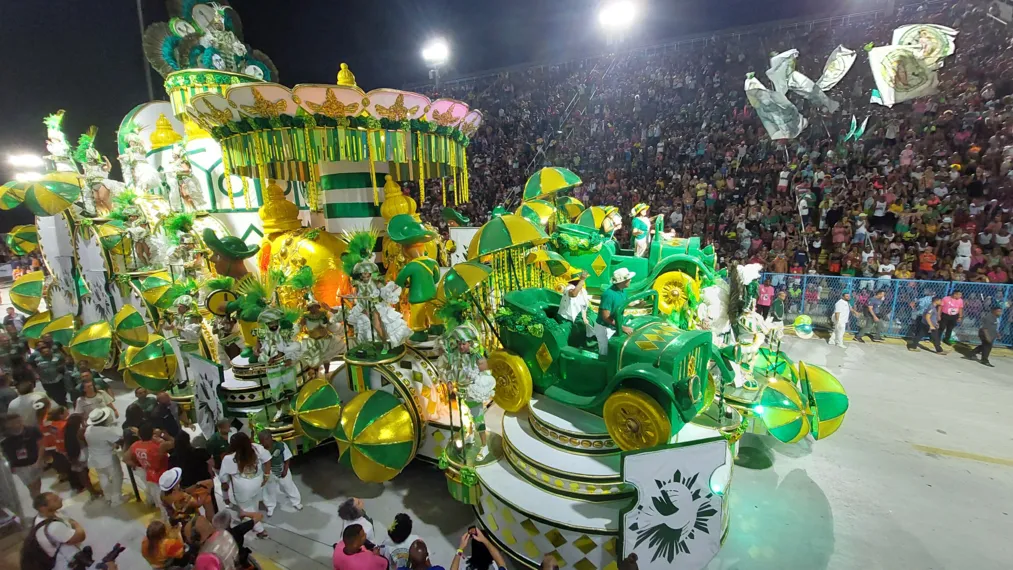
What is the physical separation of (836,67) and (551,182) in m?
9.33

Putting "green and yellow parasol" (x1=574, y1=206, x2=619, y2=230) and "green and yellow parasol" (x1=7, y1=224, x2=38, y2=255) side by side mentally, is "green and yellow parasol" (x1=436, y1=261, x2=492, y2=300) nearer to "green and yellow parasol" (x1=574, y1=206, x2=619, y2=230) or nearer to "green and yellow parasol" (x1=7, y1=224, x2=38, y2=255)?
"green and yellow parasol" (x1=574, y1=206, x2=619, y2=230)

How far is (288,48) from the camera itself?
1006 cm

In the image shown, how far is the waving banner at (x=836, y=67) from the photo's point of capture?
35.1ft

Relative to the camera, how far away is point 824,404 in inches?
176

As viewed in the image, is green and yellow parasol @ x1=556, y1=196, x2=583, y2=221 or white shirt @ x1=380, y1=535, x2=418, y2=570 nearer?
white shirt @ x1=380, y1=535, x2=418, y2=570

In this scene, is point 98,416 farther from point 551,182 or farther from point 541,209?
point 551,182

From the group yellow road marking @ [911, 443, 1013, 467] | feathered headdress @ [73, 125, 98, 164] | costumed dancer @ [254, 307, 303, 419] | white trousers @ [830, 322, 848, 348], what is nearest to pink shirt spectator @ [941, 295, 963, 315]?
white trousers @ [830, 322, 848, 348]

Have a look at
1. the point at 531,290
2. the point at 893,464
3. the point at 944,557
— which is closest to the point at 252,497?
the point at 531,290

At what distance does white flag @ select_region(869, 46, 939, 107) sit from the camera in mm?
9930

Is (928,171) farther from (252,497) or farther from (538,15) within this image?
(252,497)

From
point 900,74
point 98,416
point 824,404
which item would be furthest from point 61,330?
point 900,74

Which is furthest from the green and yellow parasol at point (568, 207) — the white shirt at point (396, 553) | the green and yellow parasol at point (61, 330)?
the green and yellow parasol at point (61, 330)

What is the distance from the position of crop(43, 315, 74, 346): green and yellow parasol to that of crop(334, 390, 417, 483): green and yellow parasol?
6267mm

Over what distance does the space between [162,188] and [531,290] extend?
698 centimetres
